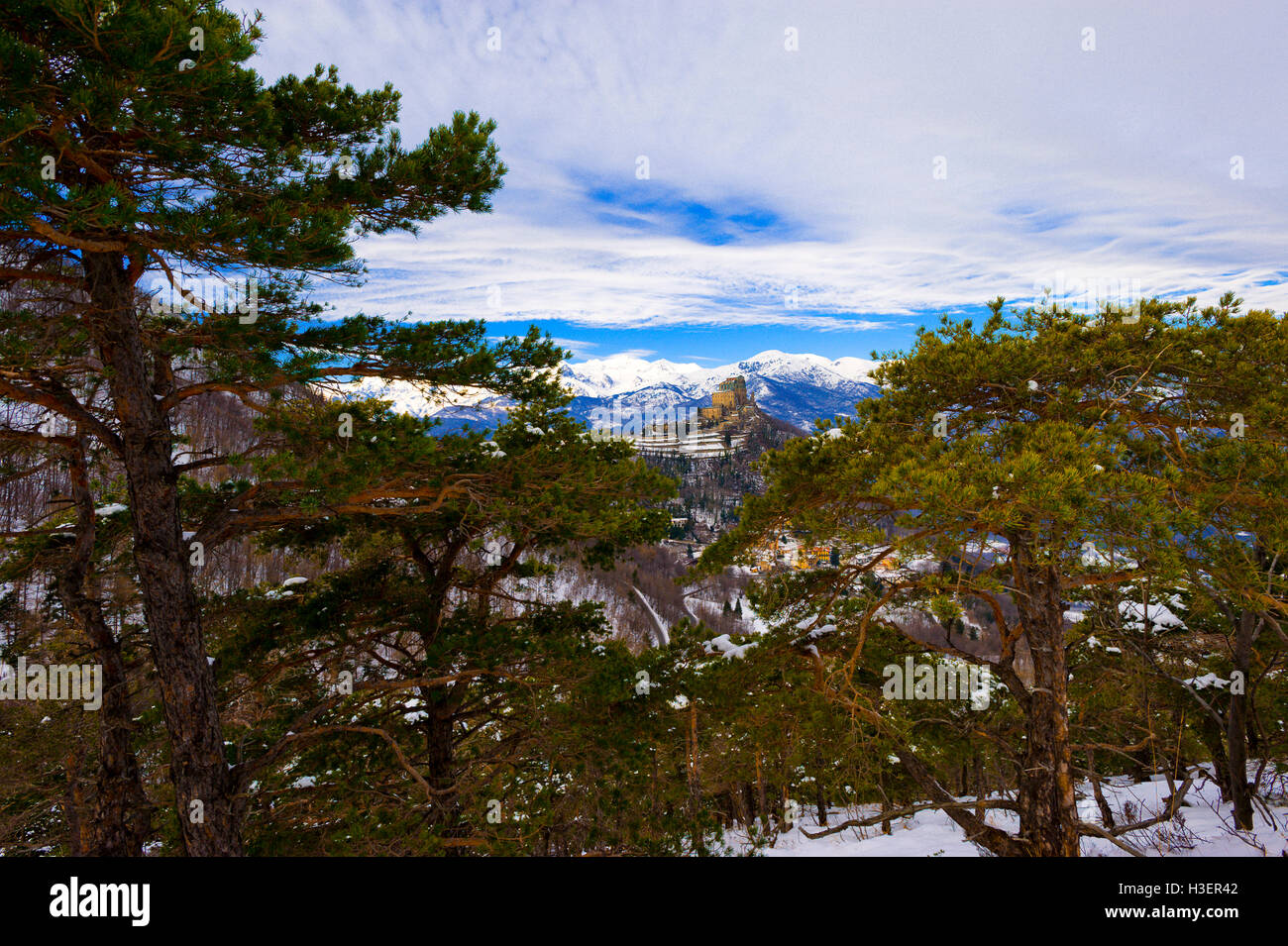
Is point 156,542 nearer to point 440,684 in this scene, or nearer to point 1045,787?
point 440,684

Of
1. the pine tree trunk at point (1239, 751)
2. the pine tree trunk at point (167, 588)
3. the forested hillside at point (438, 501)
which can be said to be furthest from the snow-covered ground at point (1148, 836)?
the pine tree trunk at point (167, 588)

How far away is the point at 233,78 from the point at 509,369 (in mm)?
3301

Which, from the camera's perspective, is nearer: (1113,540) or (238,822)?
(1113,540)

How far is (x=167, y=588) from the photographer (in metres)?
5.93

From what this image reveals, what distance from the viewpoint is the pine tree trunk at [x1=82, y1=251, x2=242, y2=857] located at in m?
5.79

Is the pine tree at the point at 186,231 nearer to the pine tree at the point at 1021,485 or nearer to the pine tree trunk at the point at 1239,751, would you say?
the pine tree at the point at 1021,485

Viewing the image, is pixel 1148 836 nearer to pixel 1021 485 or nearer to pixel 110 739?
pixel 1021 485

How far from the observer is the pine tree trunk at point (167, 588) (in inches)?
228

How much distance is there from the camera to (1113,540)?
5305 mm

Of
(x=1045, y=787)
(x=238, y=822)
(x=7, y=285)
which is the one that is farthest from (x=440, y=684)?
(x=1045, y=787)

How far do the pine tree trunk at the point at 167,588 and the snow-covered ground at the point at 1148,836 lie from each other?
797 cm

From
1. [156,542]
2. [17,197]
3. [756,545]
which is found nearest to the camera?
[17,197]

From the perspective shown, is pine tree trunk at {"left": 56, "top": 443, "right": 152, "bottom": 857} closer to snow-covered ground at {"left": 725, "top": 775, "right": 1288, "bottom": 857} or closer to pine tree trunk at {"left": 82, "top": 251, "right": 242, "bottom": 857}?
pine tree trunk at {"left": 82, "top": 251, "right": 242, "bottom": 857}

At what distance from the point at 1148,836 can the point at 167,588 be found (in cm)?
1604
